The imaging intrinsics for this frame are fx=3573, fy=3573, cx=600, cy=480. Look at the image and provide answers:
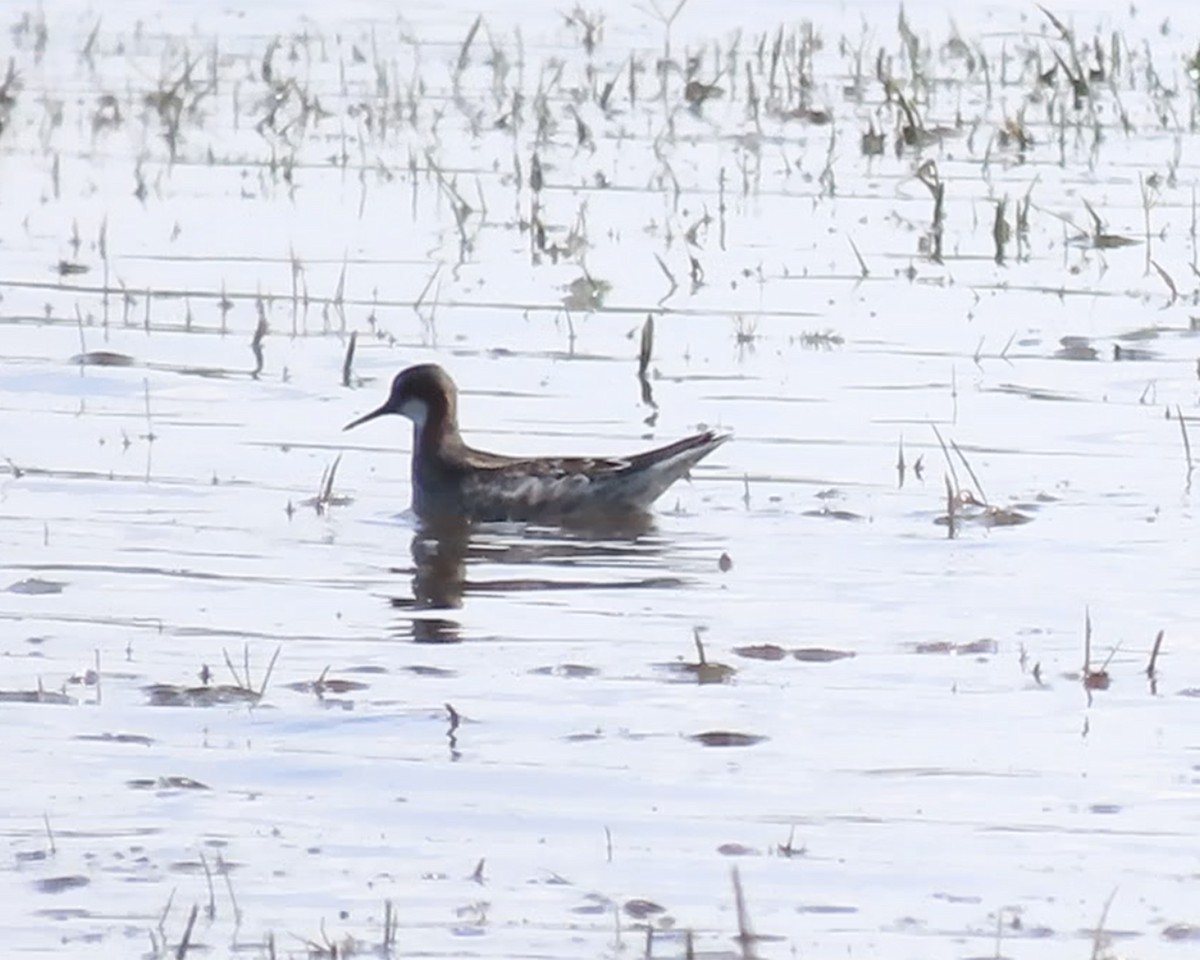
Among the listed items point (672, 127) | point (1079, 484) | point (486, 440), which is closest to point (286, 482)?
point (486, 440)

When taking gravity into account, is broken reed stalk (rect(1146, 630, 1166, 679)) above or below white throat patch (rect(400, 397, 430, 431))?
below

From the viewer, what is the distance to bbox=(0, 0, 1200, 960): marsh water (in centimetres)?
744

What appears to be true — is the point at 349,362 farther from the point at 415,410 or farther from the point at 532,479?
the point at 532,479

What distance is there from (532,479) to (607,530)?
0.34 m

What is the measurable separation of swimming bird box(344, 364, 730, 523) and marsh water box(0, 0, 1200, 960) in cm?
13

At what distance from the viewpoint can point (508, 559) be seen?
471 inches

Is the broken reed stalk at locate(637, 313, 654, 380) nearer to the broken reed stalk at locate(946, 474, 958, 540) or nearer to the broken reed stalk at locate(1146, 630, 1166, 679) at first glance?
the broken reed stalk at locate(946, 474, 958, 540)

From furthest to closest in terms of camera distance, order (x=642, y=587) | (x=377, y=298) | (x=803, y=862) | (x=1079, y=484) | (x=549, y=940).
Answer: (x=377, y=298), (x=1079, y=484), (x=642, y=587), (x=803, y=862), (x=549, y=940)

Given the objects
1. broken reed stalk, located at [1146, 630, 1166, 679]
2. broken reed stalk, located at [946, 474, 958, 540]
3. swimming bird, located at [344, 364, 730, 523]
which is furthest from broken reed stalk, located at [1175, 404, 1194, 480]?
broken reed stalk, located at [1146, 630, 1166, 679]

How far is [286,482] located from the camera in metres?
12.5

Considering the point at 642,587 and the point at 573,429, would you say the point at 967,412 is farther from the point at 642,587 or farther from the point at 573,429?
the point at 642,587

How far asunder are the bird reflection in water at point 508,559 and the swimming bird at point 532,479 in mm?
60

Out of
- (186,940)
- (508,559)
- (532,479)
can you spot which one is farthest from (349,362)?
(186,940)

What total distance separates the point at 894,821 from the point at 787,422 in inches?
232
